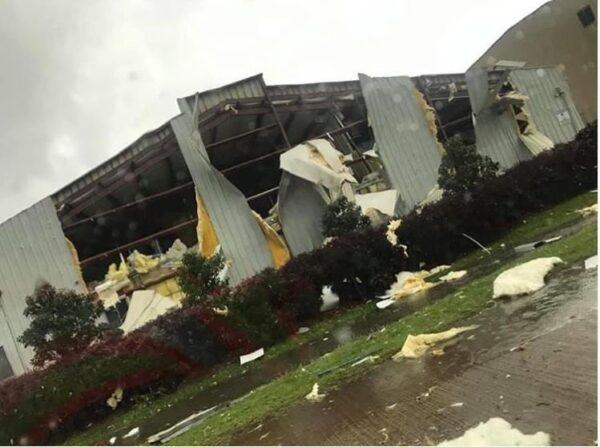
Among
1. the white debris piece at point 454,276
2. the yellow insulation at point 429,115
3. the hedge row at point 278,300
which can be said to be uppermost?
the yellow insulation at point 429,115

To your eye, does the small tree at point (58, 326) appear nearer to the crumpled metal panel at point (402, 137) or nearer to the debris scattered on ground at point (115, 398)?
the debris scattered on ground at point (115, 398)

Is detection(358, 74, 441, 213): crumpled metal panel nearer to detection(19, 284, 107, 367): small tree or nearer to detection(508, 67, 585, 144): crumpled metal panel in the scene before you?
detection(508, 67, 585, 144): crumpled metal panel

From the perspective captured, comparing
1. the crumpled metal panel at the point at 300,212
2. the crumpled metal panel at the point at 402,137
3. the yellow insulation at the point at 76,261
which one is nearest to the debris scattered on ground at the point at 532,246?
the crumpled metal panel at the point at 300,212

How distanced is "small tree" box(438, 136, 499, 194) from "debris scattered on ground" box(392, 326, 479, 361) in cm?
991

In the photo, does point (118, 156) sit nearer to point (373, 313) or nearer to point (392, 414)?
point (373, 313)

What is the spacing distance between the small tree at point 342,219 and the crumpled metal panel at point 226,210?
2.46 metres

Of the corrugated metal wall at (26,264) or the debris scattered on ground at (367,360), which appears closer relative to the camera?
the debris scattered on ground at (367,360)

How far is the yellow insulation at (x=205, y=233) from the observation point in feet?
57.1

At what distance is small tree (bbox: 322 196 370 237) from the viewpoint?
16.6 meters

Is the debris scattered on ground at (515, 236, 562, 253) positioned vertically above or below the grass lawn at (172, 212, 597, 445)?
below

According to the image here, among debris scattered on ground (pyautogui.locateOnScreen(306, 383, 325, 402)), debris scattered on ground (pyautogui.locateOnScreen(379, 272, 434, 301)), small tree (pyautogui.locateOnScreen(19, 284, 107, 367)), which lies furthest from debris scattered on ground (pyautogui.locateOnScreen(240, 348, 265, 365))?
debris scattered on ground (pyautogui.locateOnScreen(306, 383, 325, 402))

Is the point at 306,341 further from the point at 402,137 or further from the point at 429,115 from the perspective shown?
the point at 429,115

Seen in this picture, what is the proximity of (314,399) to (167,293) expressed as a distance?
1290cm

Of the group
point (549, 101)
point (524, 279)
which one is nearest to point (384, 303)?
point (524, 279)
